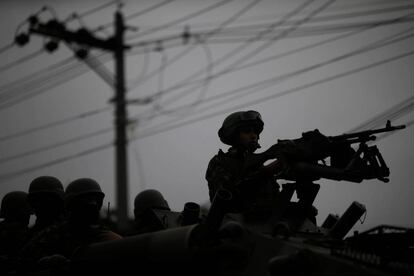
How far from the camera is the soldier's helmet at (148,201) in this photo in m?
8.94

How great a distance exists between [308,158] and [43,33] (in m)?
10.9

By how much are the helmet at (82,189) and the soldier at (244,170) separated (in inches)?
53.3

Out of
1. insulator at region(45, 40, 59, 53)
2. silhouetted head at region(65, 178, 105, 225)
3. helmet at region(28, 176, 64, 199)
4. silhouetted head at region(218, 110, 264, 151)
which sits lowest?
silhouetted head at region(65, 178, 105, 225)

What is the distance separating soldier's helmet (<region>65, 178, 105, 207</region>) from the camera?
649 centimetres

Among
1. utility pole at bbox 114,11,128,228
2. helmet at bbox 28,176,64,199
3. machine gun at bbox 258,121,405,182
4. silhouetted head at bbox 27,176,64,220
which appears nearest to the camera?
machine gun at bbox 258,121,405,182

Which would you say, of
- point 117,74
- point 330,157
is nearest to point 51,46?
point 117,74

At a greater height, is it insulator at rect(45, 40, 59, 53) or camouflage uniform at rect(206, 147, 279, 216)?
insulator at rect(45, 40, 59, 53)

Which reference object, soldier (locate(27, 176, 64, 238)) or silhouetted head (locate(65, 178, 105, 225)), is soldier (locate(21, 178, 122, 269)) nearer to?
silhouetted head (locate(65, 178, 105, 225))

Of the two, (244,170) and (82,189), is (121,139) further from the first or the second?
(244,170)

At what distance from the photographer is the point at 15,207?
336 inches

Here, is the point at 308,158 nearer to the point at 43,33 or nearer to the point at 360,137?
the point at 360,137

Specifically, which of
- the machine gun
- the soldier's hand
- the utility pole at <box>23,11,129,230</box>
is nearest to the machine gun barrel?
the machine gun


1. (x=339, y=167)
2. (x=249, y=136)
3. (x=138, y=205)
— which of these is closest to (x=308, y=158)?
(x=339, y=167)

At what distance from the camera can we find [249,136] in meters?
6.40
